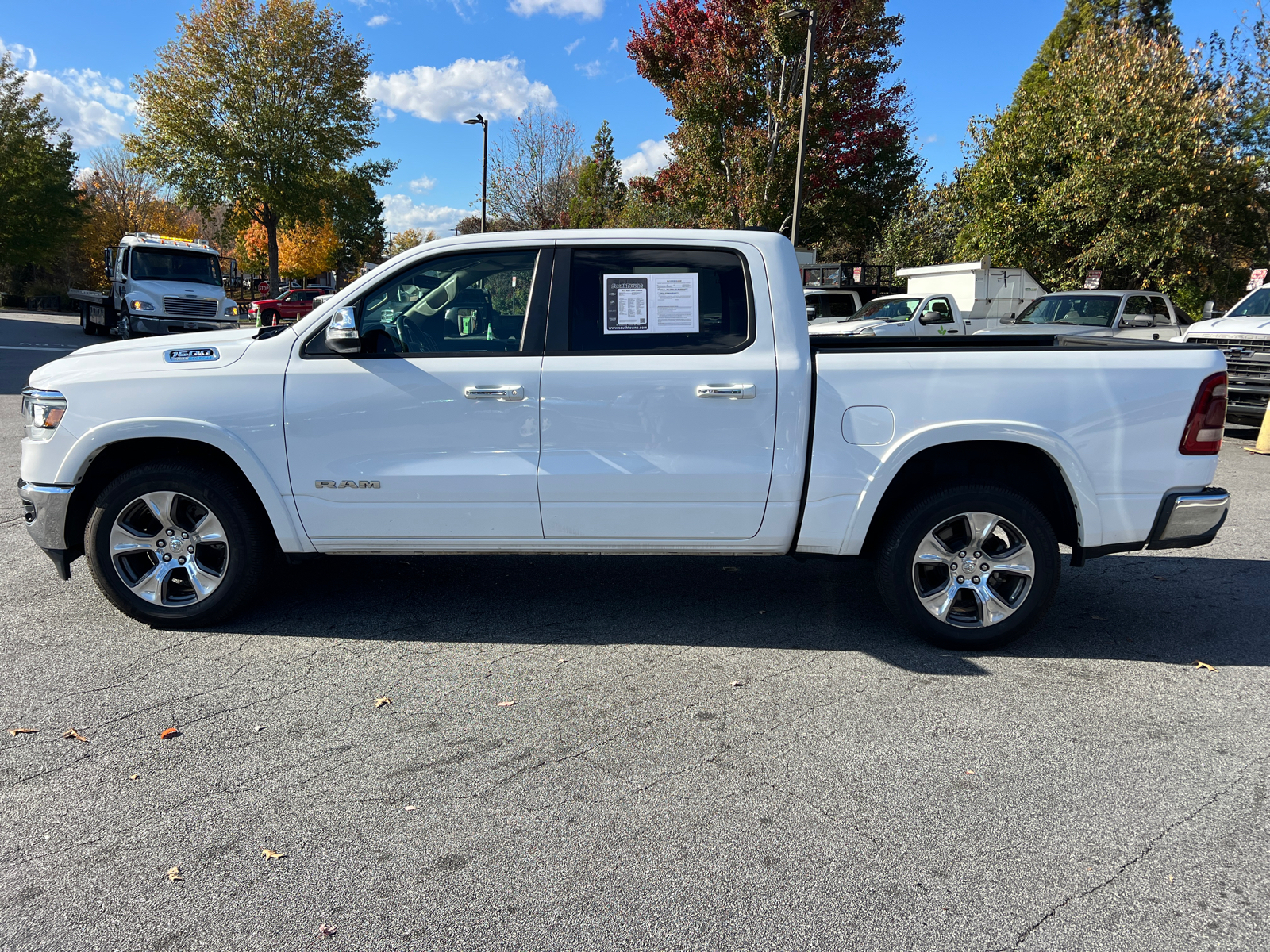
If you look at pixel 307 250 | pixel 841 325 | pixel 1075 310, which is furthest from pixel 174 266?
pixel 307 250

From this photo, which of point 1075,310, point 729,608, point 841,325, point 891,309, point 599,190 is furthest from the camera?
point 599,190

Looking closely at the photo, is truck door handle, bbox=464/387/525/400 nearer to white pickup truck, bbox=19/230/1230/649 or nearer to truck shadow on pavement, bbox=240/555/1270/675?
white pickup truck, bbox=19/230/1230/649

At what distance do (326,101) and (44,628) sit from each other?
32.3 m

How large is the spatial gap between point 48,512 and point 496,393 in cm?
229

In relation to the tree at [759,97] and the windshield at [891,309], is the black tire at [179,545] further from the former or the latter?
the tree at [759,97]

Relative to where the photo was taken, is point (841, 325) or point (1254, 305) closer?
point (1254, 305)

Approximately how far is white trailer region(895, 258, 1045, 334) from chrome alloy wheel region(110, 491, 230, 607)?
783 inches

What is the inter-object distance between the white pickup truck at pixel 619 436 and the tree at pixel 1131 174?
1862 centimetres

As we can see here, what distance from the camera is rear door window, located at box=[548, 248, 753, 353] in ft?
13.9

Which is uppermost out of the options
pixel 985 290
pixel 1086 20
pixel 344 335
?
pixel 1086 20

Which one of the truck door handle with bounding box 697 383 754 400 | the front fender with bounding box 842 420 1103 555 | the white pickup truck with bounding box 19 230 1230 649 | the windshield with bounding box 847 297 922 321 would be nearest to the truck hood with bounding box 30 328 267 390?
the white pickup truck with bounding box 19 230 1230 649

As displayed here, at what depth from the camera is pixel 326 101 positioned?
32.2 metres

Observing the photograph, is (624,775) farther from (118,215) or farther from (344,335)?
(118,215)

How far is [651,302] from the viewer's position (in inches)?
168
